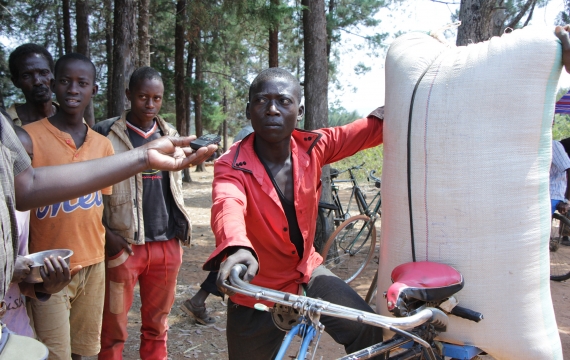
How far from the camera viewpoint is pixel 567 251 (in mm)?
7691

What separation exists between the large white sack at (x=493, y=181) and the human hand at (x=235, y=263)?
0.74 metres

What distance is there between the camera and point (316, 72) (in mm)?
6488

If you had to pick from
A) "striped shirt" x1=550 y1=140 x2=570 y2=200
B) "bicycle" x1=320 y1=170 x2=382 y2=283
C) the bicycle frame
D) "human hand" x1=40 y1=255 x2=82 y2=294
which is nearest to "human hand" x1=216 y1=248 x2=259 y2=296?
the bicycle frame

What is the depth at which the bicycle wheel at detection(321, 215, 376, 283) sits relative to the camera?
21.4 feet

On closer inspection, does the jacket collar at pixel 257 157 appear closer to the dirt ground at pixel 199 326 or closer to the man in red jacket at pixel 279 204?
the man in red jacket at pixel 279 204

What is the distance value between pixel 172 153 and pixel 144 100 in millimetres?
1656

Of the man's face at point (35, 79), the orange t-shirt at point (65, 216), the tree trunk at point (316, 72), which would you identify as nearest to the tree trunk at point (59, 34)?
the tree trunk at point (316, 72)

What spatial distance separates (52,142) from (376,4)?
15939 mm

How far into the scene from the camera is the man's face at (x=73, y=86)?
3.09 metres

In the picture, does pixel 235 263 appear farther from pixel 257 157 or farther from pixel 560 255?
pixel 560 255

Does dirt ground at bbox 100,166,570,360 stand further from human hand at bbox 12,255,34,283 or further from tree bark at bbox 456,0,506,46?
tree bark at bbox 456,0,506,46

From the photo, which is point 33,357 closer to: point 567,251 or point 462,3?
point 462,3

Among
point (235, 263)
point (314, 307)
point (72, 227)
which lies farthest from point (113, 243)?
point (314, 307)

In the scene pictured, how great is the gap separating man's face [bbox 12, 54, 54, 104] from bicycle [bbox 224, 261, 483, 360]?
2.39 meters
